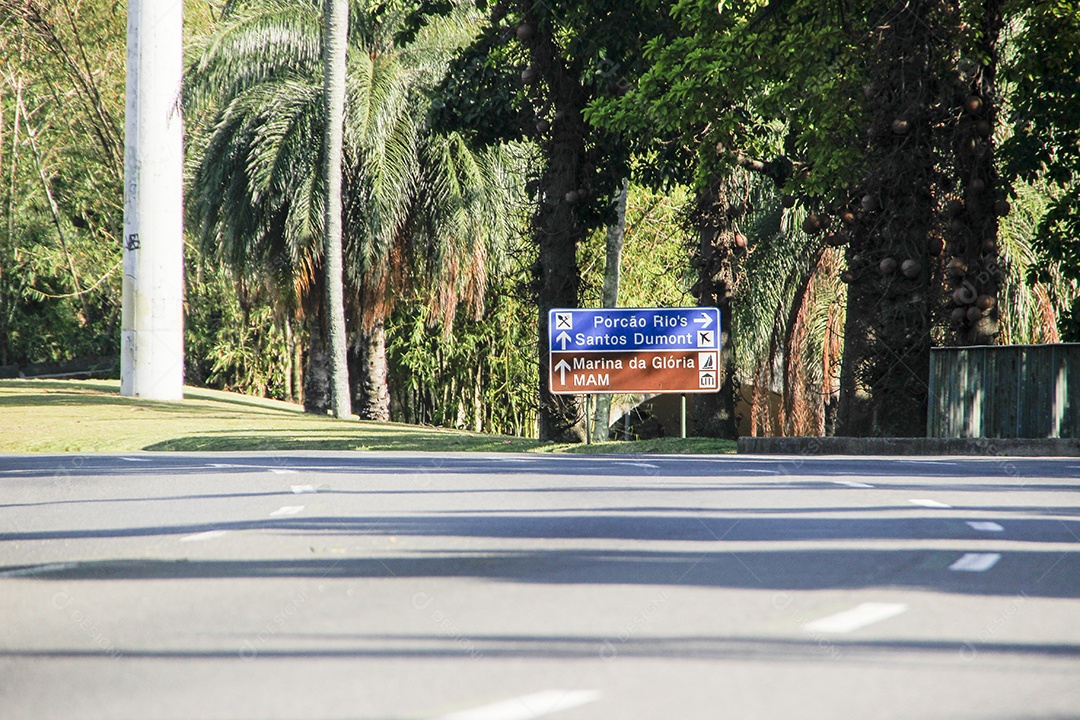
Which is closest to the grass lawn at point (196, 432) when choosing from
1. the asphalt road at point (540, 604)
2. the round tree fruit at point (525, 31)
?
the round tree fruit at point (525, 31)

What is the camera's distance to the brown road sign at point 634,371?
2102cm

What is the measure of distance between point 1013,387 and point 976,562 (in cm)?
1330

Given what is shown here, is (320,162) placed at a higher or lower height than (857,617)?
higher

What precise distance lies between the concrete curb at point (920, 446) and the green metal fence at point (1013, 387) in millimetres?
711

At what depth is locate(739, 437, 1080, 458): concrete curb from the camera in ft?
62.2

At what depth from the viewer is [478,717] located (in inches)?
176

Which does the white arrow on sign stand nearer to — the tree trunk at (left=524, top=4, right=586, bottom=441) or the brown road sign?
the brown road sign

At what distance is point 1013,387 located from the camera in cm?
2039

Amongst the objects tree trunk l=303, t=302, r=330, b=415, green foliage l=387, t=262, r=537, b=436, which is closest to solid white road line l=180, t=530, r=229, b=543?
tree trunk l=303, t=302, r=330, b=415

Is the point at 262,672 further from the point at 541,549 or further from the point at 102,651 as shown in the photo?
the point at 541,549

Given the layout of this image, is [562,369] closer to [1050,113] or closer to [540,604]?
[1050,113]

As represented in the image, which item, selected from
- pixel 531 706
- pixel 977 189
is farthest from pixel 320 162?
pixel 531 706

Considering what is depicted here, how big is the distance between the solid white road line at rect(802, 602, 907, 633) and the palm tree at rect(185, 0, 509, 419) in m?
25.2

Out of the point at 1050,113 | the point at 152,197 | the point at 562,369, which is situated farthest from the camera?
the point at 152,197
